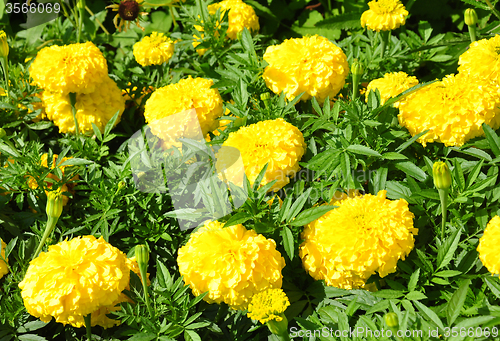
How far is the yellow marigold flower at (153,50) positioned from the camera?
202 cm

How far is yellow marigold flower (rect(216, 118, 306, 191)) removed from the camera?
1.33 m

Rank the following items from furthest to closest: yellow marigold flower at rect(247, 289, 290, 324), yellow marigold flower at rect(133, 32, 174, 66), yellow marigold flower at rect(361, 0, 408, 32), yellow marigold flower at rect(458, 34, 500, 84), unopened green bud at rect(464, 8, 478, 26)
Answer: yellow marigold flower at rect(133, 32, 174, 66), yellow marigold flower at rect(361, 0, 408, 32), unopened green bud at rect(464, 8, 478, 26), yellow marigold flower at rect(458, 34, 500, 84), yellow marigold flower at rect(247, 289, 290, 324)

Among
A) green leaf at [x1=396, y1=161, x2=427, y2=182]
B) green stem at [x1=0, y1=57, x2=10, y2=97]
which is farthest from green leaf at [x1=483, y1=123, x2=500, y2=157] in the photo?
green stem at [x1=0, y1=57, x2=10, y2=97]

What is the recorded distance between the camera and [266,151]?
1.32 meters

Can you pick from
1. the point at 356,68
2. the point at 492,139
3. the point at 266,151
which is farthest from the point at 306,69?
the point at 492,139

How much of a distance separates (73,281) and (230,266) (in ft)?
Result: 1.35

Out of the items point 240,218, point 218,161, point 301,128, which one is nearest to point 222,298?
point 240,218

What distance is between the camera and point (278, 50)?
1615mm

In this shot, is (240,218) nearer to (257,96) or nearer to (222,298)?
(222,298)

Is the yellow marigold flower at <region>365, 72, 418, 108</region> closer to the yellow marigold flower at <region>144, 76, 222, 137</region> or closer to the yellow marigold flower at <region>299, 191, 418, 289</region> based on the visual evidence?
the yellow marigold flower at <region>299, 191, 418, 289</region>

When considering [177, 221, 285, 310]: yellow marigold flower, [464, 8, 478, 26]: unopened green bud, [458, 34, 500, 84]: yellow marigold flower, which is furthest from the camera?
[464, 8, 478, 26]: unopened green bud

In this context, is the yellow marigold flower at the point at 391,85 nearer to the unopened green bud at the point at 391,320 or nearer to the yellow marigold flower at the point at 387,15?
the yellow marigold flower at the point at 387,15

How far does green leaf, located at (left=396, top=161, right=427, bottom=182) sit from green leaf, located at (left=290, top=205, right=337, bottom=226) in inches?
11.8

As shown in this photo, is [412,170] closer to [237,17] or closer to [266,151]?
[266,151]
